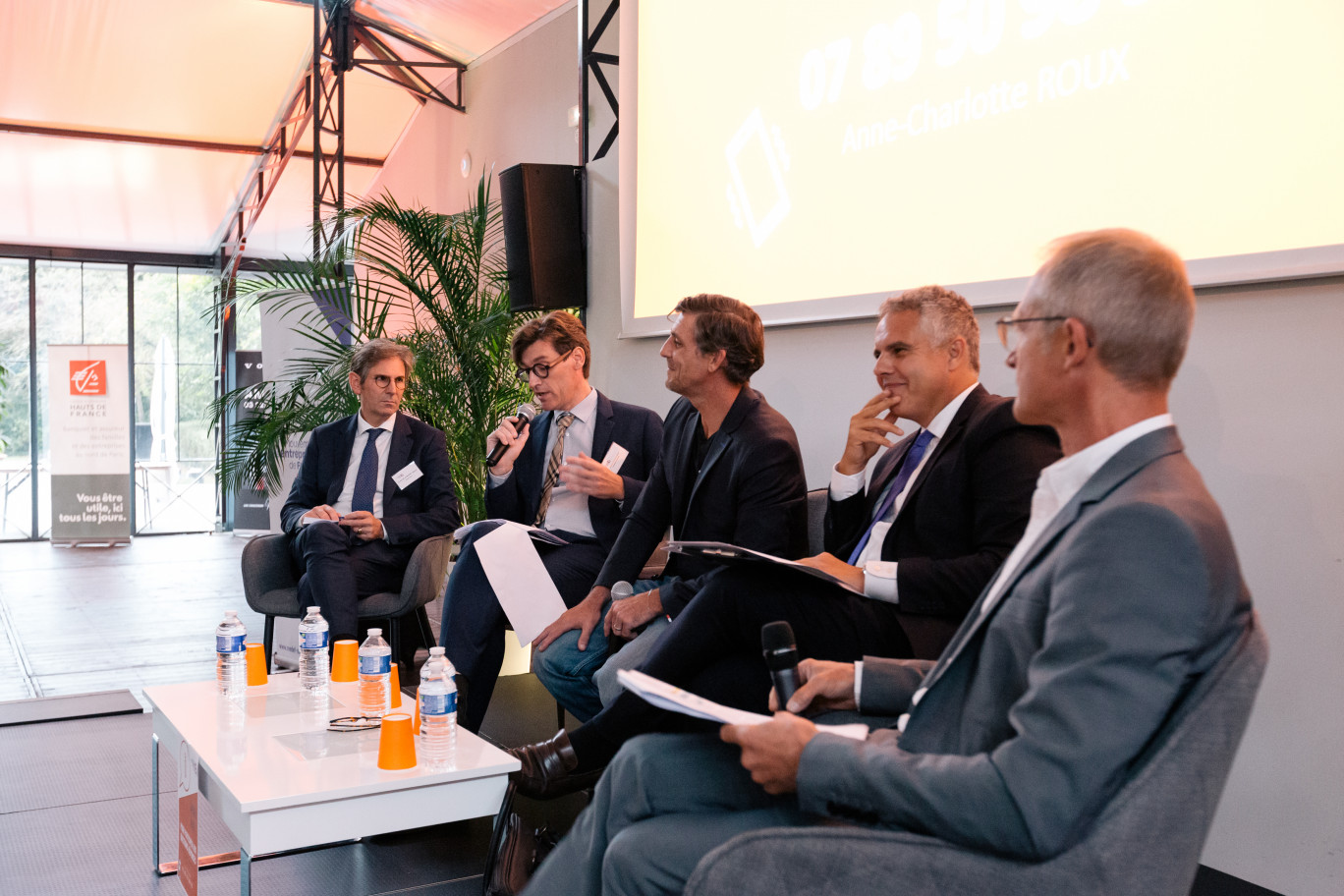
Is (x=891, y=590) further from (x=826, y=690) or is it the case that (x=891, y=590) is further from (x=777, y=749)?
(x=777, y=749)

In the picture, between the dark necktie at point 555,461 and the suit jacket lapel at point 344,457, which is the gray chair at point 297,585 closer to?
the suit jacket lapel at point 344,457

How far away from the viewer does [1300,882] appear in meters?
2.22

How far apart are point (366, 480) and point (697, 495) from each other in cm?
171

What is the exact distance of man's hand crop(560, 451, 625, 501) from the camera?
10.3 feet

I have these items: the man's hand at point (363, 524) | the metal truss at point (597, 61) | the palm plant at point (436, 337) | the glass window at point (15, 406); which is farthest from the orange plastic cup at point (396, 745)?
the glass window at point (15, 406)

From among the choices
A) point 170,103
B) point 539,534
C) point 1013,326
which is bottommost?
point 539,534

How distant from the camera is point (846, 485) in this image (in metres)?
2.45

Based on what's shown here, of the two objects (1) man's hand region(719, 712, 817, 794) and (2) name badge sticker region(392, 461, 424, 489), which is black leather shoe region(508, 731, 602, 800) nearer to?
(1) man's hand region(719, 712, 817, 794)

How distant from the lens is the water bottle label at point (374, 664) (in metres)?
2.31

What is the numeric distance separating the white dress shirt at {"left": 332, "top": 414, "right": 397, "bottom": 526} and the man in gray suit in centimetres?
270

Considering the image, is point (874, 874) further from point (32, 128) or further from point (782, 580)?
point (32, 128)

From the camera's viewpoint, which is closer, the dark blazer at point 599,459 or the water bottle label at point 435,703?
the water bottle label at point 435,703

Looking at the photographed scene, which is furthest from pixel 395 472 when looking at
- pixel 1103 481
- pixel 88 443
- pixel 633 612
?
pixel 88 443

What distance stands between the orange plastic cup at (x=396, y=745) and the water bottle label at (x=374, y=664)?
0.36 m
